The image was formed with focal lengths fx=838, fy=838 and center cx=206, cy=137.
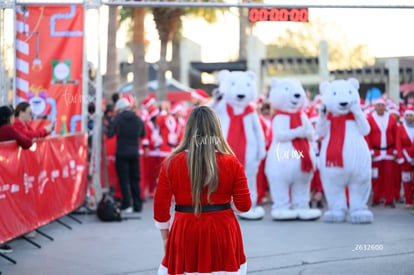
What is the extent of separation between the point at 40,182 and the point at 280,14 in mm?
4110

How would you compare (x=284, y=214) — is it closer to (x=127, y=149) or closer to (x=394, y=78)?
(x=127, y=149)

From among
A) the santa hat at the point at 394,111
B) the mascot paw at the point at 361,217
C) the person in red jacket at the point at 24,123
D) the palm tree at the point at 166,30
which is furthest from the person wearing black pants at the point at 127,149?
the palm tree at the point at 166,30

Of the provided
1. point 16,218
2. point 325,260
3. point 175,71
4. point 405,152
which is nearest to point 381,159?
point 405,152

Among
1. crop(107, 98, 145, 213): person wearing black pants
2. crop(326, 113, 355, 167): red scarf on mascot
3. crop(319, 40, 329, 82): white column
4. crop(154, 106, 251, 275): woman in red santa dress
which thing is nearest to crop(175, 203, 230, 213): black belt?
crop(154, 106, 251, 275): woman in red santa dress

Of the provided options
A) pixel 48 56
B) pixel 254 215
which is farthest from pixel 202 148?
pixel 48 56

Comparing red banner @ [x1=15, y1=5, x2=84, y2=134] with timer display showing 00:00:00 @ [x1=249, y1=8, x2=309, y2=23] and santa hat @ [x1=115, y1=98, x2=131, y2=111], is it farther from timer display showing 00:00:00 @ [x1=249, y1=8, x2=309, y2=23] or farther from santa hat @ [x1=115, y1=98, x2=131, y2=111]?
timer display showing 00:00:00 @ [x1=249, y1=8, x2=309, y2=23]

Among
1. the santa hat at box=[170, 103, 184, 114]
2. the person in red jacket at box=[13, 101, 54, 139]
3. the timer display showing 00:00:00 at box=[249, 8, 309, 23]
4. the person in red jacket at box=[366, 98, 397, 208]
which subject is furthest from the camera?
the santa hat at box=[170, 103, 184, 114]

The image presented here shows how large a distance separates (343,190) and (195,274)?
722 centimetres

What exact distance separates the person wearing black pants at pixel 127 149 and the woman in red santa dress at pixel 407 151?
4.50 meters

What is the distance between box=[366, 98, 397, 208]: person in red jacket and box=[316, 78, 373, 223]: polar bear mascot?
2.32m

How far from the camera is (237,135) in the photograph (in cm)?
1337

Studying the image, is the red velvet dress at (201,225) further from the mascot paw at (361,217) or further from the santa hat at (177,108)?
the santa hat at (177,108)

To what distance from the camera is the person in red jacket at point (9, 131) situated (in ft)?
32.0

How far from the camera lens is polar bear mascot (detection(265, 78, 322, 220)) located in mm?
12992
